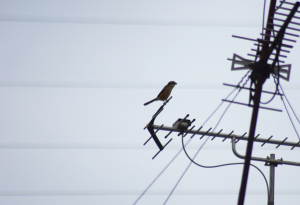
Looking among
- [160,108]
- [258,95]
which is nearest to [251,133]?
[258,95]

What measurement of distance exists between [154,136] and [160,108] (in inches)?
21.4

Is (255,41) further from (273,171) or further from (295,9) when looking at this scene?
(273,171)

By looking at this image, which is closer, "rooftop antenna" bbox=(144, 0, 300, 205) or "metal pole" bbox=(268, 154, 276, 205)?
"rooftop antenna" bbox=(144, 0, 300, 205)

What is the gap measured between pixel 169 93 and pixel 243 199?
432 cm

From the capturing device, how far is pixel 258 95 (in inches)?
183

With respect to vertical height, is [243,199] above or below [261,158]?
below

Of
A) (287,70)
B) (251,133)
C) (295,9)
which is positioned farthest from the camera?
(287,70)

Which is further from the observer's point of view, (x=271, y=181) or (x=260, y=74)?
(x=271, y=181)

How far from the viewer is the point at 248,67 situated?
18.4 ft

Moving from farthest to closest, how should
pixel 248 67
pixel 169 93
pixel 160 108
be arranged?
pixel 169 93 < pixel 160 108 < pixel 248 67

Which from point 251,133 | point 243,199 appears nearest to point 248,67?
point 251,133

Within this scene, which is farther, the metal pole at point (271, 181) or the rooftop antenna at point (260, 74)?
the metal pole at point (271, 181)

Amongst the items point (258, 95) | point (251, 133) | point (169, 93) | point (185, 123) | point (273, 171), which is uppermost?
point (169, 93)

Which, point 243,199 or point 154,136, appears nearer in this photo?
point 243,199
